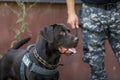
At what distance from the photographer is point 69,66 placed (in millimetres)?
5184

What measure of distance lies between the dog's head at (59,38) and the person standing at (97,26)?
0.14 meters

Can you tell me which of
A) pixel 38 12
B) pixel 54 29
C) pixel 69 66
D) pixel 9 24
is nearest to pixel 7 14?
pixel 9 24

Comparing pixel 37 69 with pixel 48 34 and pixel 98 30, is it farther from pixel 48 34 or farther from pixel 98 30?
pixel 98 30

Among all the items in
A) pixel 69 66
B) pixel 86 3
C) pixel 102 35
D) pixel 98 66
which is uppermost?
pixel 86 3

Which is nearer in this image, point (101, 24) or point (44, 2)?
point (101, 24)

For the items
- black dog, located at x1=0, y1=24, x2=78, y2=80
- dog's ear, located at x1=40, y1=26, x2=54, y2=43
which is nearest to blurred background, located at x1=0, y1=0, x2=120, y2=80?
black dog, located at x1=0, y1=24, x2=78, y2=80

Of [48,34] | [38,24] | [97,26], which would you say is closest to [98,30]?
[97,26]

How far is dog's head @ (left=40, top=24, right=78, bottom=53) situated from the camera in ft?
11.9

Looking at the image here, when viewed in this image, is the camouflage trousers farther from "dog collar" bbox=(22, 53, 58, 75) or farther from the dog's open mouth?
"dog collar" bbox=(22, 53, 58, 75)

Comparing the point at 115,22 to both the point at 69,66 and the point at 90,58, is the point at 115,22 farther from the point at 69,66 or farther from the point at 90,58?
the point at 69,66

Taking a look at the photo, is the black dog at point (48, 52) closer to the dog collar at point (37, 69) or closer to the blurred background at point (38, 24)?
the dog collar at point (37, 69)

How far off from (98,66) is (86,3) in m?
0.69

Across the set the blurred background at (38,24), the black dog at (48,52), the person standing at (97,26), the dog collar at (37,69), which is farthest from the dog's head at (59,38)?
the blurred background at (38,24)

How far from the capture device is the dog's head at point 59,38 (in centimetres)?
364
